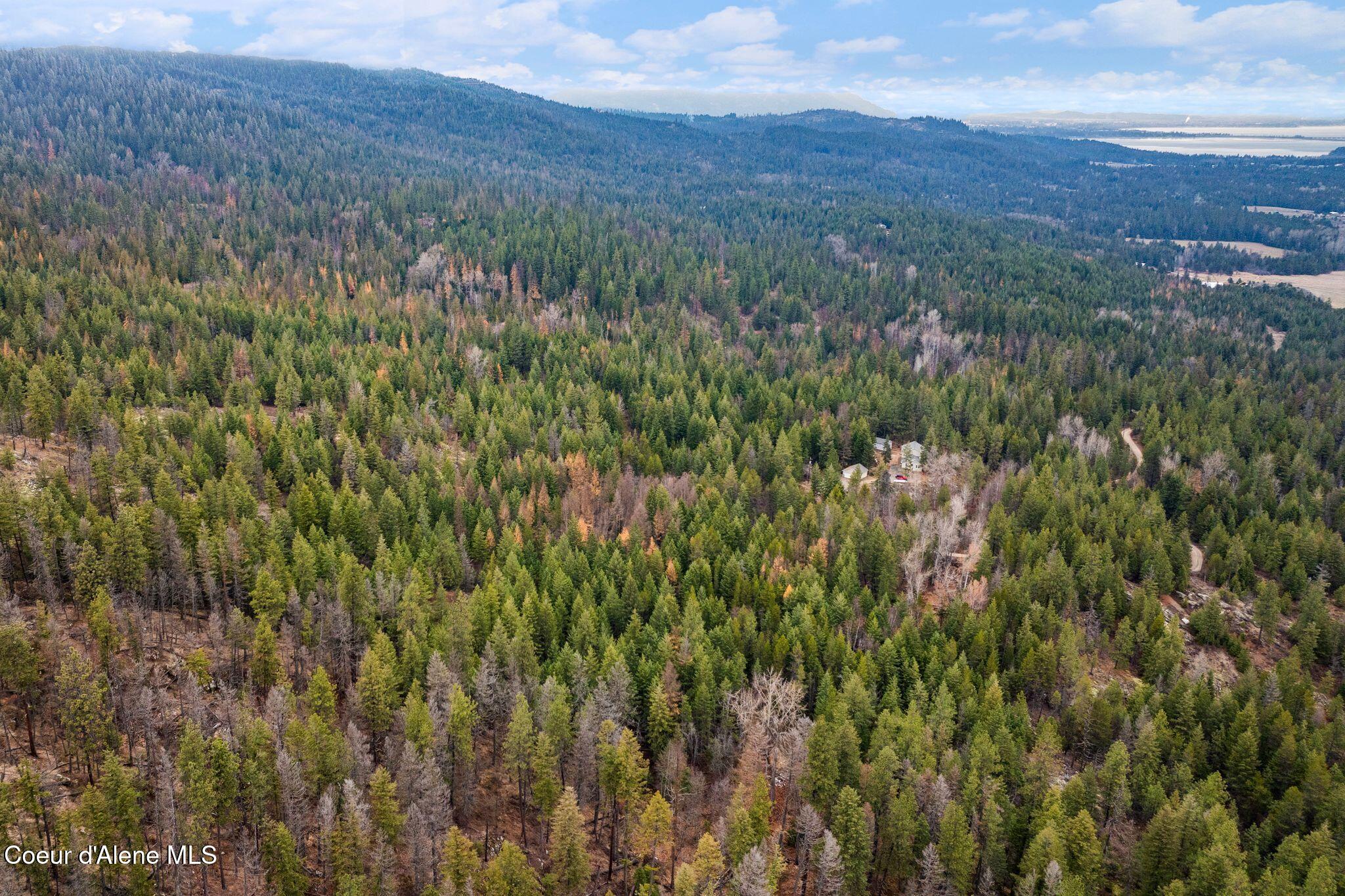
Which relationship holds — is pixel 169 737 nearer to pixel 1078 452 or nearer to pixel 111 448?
pixel 111 448

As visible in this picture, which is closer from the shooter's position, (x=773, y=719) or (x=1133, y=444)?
(x=773, y=719)

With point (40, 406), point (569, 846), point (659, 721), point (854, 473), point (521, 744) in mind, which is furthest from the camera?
point (854, 473)

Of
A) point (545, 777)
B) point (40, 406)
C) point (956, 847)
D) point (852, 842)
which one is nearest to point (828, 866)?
point (852, 842)

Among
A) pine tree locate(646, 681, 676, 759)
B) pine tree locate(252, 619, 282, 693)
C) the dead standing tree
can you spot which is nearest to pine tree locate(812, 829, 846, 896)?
the dead standing tree

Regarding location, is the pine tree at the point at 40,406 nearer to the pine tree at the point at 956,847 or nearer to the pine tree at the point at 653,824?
the pine tree at the point at 653,824

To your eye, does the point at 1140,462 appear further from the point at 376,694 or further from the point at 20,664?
the point at 20,664

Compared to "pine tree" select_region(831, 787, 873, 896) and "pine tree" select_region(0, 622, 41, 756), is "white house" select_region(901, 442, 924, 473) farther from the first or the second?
"pine tree" select_region(0, 622, 41, 756)

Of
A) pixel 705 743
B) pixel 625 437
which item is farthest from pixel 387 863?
pixel 625 437

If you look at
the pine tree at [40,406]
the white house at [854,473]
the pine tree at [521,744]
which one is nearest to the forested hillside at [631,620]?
the pine tree at [521,744]
